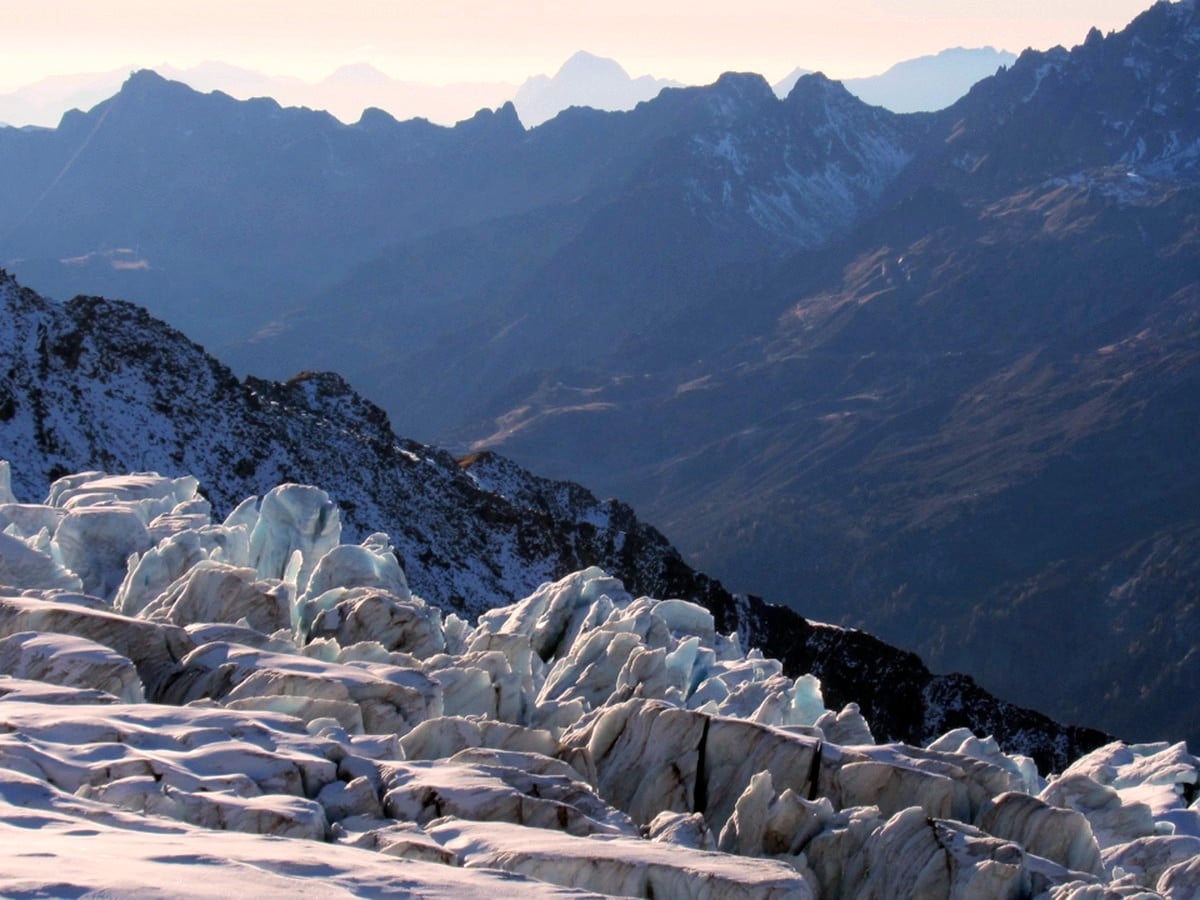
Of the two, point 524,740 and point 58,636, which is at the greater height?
point 58,636

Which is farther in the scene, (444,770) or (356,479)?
(356,479)

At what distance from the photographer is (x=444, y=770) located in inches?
1312

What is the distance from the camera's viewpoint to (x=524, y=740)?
126 feet

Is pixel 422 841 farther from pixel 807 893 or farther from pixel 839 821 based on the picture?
pixel 839 821

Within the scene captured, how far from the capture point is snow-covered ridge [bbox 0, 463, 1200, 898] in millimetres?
27609

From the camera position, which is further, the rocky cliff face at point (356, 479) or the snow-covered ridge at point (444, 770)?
the rocky cliff face at point (356, 479)

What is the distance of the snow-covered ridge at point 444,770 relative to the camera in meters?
27.6

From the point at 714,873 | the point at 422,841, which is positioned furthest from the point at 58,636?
the point at 714,873

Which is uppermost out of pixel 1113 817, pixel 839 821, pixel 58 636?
pixel 58 636

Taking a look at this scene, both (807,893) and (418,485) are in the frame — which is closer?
(807,893)

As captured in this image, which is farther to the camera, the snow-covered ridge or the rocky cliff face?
the rocky cliff face

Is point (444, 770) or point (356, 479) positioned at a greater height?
point (444, 770)

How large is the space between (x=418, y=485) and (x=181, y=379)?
57.7 feet

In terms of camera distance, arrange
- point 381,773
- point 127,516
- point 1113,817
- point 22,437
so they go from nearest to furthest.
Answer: point 381,773
point 1113,817
point 127,516
point 22,437
